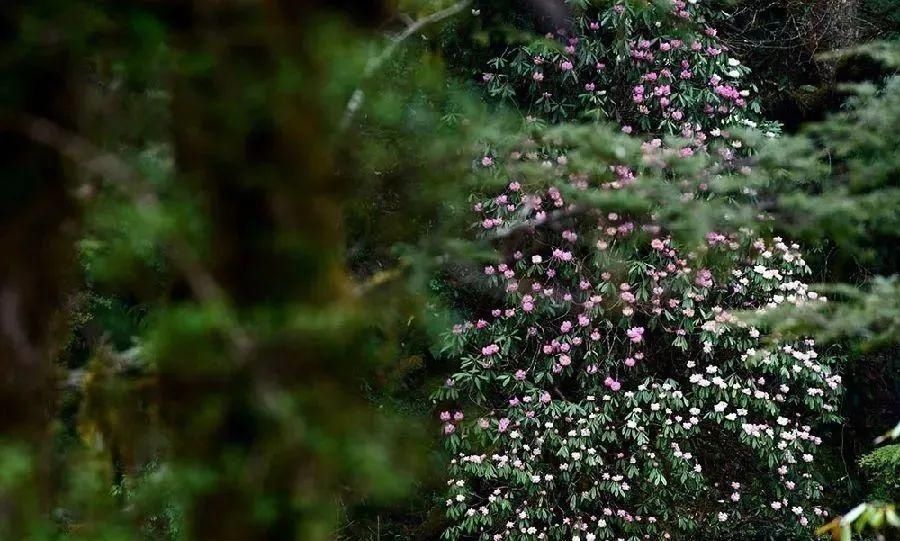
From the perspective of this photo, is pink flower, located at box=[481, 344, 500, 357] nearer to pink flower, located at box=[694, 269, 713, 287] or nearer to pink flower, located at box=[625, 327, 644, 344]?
pink flower, located at box=[625, 327, 644, 344]

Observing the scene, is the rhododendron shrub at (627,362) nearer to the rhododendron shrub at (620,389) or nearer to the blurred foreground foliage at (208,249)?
the rhododendron shrub at (620,389)

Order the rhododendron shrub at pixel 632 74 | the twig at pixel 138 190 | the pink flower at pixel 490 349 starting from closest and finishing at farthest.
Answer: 1. the twig at pixel 138 190
2. the pink flower at pixel 490 349
3. the rhododendron shrub at pixel 632 74

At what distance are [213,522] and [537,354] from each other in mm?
4771

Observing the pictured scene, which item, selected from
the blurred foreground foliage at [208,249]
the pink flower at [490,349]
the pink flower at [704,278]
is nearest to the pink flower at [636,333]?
the pink flower at [704,278]

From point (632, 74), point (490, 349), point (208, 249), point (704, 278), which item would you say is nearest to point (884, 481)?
point (704, 278)

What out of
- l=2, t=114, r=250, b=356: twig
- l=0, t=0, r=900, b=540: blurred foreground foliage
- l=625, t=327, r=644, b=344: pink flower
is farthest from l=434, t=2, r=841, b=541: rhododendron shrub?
l=2, t=114, r=250, b=356: twig

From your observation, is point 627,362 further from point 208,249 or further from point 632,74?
point 208,249

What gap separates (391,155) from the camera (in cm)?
232

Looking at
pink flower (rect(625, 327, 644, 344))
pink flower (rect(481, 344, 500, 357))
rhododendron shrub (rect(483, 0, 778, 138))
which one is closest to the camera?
pink flower (rect(625, 327, 644, 344))

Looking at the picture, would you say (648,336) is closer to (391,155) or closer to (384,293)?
(391,155)

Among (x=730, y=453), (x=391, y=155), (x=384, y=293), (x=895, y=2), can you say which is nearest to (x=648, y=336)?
(x=730, y=453)

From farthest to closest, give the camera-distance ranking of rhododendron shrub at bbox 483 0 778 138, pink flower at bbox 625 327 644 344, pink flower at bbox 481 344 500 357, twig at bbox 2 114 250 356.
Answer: rhododendron shrub at bbox 483 0 778 138 < pink flower at bbox 481 344 500 357 < pink flower at bbox 625 327 644 344 < twig at bbox 2 114 250 356

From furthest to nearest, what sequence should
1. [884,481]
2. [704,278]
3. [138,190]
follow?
[884,481], [704,278], [138,190]

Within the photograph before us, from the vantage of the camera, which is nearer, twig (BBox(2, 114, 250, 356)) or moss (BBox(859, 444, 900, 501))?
twig (BBox(2, 114, 250, 356))
